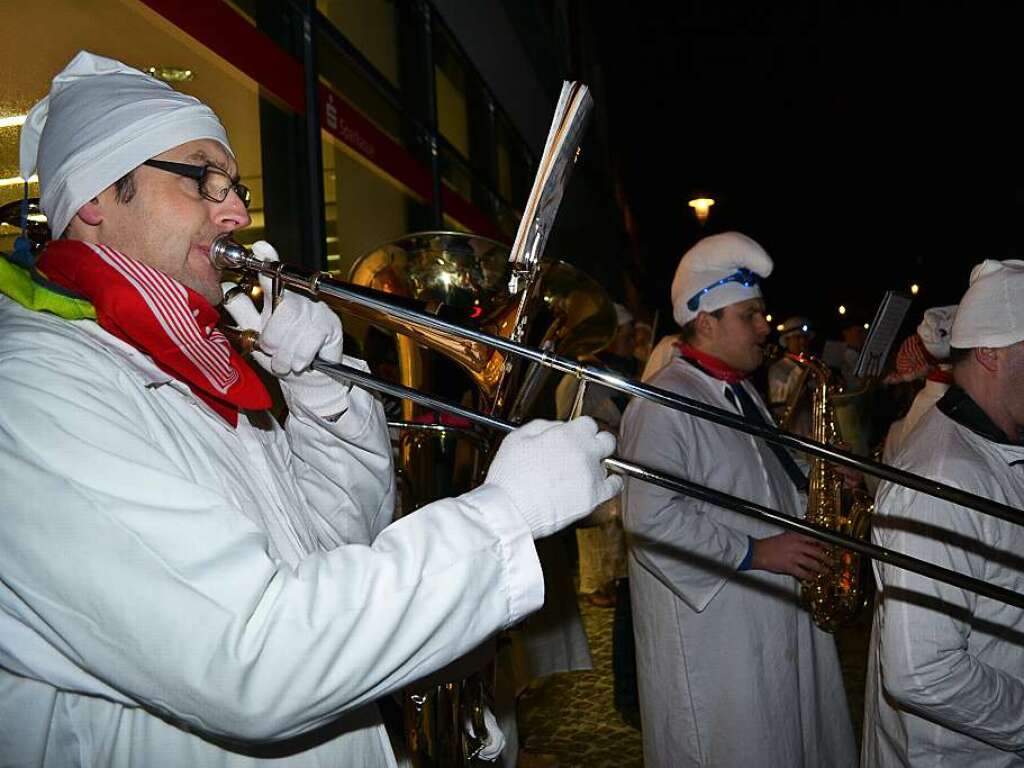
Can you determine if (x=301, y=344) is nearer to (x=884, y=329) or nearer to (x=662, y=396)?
(x=662, y=396)

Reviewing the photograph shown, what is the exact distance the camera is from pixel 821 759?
2.91 m

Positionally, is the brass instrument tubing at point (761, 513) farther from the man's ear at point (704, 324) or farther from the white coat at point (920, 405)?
the white coat at point (920, 405)

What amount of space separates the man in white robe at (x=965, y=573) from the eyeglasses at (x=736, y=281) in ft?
3.83

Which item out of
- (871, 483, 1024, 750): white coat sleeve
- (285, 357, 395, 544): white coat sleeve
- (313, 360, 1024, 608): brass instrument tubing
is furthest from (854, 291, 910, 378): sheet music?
(285, 357, 395, 544): white coat sleeve

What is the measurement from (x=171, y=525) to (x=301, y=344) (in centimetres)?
79

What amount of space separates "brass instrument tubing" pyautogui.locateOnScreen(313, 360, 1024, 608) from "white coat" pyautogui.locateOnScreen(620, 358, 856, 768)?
1.23m

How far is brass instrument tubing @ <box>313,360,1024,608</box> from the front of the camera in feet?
5.27

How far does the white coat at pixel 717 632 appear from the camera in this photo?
2818 millimetres

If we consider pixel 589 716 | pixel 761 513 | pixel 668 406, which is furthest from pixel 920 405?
pixel 668 406

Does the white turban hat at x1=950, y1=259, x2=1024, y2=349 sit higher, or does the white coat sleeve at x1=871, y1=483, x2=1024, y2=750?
the white turban hat at x1=950, y1=259, x2=1024, y2=349

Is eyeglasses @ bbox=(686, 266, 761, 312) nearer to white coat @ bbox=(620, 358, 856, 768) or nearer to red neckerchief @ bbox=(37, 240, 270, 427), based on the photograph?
white coat @ bbox=(620, 358, 856, 768)

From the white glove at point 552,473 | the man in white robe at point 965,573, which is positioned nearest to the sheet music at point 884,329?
the man in white robe at point 965,573

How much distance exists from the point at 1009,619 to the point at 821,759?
1.07 m

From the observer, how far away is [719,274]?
3.52 meters
